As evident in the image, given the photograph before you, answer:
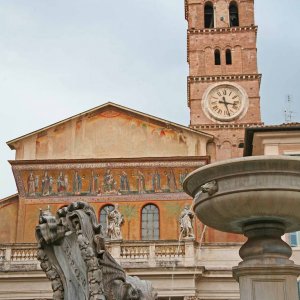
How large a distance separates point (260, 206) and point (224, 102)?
39.7 meters

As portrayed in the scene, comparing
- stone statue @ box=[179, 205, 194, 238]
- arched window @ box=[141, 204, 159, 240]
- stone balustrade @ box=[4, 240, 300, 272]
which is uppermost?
arched window @ box=[141, 204, 159, 240]

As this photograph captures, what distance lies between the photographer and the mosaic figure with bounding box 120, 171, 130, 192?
1194 inches

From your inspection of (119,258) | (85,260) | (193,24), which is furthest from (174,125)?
(85,260)

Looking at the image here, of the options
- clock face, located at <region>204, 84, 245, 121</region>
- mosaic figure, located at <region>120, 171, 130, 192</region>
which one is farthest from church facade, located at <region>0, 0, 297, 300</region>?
clock face, located at <region>204, 84, 245, 121</region>

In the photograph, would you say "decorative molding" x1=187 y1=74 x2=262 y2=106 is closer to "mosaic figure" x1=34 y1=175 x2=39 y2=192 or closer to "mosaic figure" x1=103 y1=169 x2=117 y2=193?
"mosaic figure" x1=103 y1=169 x2=117 y2=193

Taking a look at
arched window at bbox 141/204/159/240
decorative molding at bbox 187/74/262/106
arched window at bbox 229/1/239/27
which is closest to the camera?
arched window at bbox 141/204/159/240

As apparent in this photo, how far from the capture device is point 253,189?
23.5 feet

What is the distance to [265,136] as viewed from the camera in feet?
80.2

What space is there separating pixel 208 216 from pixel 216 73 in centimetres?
4054

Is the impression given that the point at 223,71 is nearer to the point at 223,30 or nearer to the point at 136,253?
the point at 223,30

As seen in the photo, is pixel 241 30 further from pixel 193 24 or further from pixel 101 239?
Result: pixel 101 239

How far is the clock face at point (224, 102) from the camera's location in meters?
46.1

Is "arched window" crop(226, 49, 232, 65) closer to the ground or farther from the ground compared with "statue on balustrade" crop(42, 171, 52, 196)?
farther from the ground

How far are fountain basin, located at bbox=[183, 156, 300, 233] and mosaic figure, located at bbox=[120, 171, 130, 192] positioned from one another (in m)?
22.8
